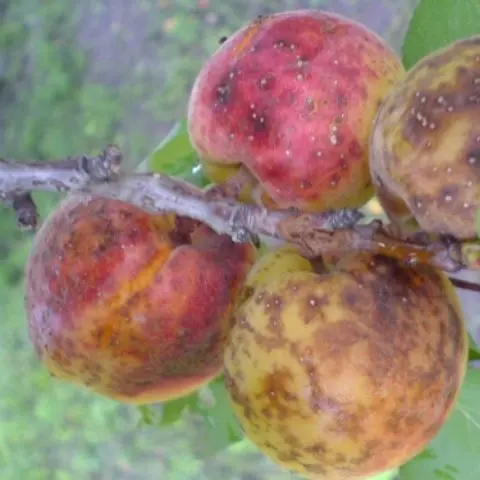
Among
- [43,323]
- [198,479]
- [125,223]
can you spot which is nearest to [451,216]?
[125,223]

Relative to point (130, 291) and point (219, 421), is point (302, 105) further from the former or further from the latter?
point (219, 421)

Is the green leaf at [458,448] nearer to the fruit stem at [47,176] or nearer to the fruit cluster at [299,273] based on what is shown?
the fruit cluster at [299,273]

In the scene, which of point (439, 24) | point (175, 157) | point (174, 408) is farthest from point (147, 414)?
point (439, 24)

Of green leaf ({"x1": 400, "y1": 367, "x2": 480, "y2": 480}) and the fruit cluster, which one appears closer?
the fruit cluster

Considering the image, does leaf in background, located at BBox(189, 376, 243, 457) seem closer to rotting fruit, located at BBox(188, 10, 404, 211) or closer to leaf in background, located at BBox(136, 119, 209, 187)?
leaf in background, located at BBox(136, 119, 209, 187)

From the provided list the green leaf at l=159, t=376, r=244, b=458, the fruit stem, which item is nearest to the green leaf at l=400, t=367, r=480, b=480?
the green leaf at l=159, t=376, r=244, b=458

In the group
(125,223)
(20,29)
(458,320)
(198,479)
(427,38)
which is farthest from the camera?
(20,29)

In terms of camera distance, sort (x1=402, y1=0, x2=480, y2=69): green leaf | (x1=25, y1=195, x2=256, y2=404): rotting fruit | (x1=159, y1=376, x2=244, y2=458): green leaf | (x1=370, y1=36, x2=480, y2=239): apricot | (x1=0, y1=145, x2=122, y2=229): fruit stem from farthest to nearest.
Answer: (x1=159, y1=376, x2=244, y2=458): green leaf
(x1=402, y1=0, x2=480, y2=69): green leaf
(x1=25, y1=195, x2=256, y2=404): rotting fruit
(x1=0, y1=145, x2=122, y2=229): fruit stem
(x1=370, y1=36, x2=480, y2=239): apricot

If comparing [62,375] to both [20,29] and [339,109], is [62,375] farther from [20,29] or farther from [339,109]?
[20,29]
